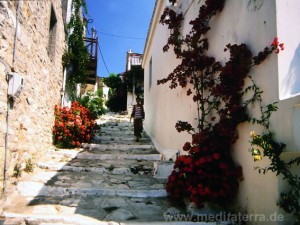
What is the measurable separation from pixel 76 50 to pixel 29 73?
189 inches

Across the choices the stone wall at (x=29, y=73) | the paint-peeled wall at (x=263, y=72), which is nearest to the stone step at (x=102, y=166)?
the stone wall at (x=29, y=73)

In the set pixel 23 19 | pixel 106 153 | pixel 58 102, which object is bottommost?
pixel 106 153

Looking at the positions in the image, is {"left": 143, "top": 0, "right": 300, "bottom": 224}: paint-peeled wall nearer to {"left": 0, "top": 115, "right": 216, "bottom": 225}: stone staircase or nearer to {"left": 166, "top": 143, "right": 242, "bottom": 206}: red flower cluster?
{"left": 166, "top": 143, "right": 242, "bottom": 206}: red flower cluster

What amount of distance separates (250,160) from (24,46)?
3916mm

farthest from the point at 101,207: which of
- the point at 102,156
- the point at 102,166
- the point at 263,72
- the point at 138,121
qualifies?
the point at 138,121

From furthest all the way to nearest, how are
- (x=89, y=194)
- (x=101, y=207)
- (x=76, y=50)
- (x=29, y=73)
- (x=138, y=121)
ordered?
1. (x=138, y=121)
2. (x=76, y=50)
3. (x=29, y=73)
4. (x=89, y=194)
5. (x=101, y=207)

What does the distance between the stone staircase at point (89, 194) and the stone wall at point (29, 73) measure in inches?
17.3

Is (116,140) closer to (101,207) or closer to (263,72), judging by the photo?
(101,207)

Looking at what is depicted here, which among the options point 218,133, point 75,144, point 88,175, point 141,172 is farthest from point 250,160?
point 75,144

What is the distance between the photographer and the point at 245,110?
3387 mm

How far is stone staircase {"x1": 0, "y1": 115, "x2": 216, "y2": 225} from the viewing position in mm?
3412

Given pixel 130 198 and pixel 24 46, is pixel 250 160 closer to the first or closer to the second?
pixel 130 198

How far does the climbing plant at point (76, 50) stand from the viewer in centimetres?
898

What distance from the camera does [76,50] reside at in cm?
925
